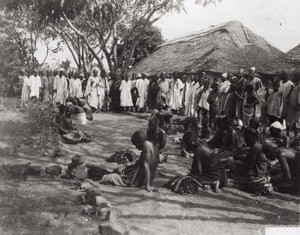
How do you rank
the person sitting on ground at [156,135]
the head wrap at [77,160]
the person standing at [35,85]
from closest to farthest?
the head wrap at [77,160] → the person sitting on ground at [156,135] → the person standing at [35,85]

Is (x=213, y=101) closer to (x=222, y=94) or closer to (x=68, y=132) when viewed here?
(x=222, y=94)

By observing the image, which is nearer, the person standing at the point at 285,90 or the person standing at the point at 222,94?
the person standing at the point at 285,90

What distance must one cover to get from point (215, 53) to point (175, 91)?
3.72m

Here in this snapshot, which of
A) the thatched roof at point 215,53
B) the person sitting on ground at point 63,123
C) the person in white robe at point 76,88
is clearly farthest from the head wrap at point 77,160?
the thatched roof at point 215,53

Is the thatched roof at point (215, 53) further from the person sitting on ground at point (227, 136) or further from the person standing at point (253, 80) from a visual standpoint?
the person sitting on ground at point (227, 136)

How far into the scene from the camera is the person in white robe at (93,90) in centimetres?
1566

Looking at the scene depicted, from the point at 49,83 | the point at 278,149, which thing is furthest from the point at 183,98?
the point at 278,149

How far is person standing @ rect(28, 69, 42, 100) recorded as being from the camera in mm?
16734

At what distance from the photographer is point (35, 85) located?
16875 millimetres

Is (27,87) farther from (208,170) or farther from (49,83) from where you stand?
(208,170)

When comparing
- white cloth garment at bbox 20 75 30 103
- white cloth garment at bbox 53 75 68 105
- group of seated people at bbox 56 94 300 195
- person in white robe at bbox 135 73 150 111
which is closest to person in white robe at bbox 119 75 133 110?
person in white robe at bbox 135 73 150 111

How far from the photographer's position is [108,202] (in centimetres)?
531

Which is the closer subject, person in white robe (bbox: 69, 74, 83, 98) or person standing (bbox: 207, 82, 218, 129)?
person standing (bbox: 207, 82, 218, 129)

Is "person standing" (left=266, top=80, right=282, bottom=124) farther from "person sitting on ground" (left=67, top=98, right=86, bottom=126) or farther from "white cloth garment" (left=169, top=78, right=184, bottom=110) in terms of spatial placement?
"white cloth garment" (left=169, top=78, right=184, bottom=110)
